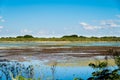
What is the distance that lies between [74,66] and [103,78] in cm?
612

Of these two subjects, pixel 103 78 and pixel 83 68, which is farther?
pixel 83 68

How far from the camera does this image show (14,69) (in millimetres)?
6156

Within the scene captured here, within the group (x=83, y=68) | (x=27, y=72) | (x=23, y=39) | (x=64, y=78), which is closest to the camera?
(x=27, y=72)

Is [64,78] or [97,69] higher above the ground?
[97,69]

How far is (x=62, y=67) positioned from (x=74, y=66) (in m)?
0.40

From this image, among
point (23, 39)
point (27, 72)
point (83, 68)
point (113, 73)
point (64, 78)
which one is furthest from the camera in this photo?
point (23, 39)

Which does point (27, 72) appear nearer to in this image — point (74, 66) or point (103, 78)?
point (103, 78)

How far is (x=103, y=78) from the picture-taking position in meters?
3.82

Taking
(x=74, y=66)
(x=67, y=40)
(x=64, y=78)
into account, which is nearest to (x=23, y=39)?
(x=67, y=40)

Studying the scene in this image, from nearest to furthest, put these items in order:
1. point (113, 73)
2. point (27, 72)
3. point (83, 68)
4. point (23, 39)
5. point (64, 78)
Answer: point (113, 73) → point (27, 72) → point (64, 78) → point (83, 68) → point (23, 39)

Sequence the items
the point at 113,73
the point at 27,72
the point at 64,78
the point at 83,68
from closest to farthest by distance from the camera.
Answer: the point at 113,73 → the point at 27,72 → the point at 64,78 → the point at 83,68

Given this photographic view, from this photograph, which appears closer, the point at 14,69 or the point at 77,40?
the point at 14,69

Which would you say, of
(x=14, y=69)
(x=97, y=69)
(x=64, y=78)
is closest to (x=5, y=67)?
(x=14, y=69)

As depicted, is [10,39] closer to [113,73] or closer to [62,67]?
[62,67]
